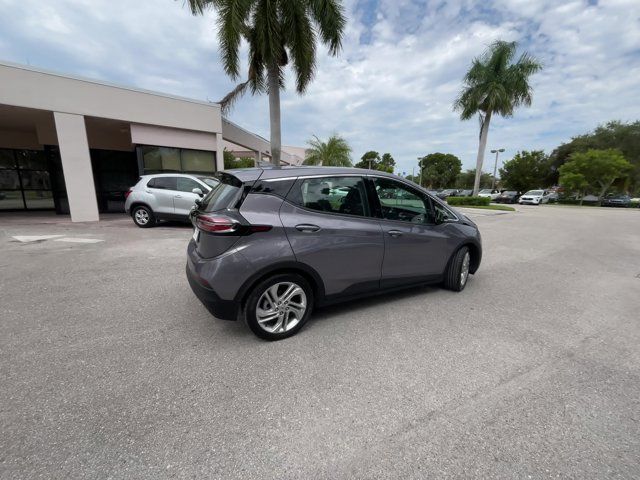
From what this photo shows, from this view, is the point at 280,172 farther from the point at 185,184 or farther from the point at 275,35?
the point at 275,35

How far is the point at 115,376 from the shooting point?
2.35 meters

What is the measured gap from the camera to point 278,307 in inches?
112

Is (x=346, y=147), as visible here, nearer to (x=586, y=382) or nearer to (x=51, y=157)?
(x=51, y=157)

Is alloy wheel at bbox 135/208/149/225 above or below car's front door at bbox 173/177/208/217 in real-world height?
below

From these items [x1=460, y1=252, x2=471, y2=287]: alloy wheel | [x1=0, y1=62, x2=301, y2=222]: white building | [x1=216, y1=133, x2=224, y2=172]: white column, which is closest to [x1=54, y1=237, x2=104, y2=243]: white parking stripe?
[x1=0, y1=62, x2=301, y2=222]: white building

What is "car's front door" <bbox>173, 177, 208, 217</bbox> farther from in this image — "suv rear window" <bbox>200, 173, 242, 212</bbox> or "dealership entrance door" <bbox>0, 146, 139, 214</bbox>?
"dealership entrance door" <bbox>0, 146, 139, 214</bbox>

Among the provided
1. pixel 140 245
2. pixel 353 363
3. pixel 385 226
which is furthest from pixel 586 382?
pixel 140 245

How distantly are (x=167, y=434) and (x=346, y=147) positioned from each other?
3257cm

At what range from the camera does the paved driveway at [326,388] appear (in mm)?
1683

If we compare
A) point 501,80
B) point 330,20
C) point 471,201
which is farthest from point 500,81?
point 330,20

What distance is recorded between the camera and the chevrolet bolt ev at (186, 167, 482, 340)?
2.63 meters

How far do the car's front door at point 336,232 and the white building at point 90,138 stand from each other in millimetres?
10839

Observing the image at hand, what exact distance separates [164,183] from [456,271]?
852 cm

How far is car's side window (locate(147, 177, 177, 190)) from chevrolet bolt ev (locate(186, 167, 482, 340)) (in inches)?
259
